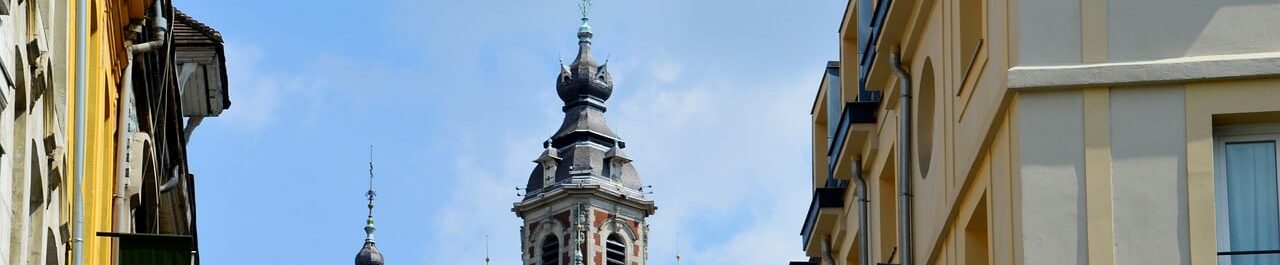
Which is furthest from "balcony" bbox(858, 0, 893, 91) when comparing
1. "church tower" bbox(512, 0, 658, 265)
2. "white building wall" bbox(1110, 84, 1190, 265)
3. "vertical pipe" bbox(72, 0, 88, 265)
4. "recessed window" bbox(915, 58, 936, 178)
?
"church tower" bbox(512, 0, 658, 265)

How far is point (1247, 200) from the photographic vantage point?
19.4 meters

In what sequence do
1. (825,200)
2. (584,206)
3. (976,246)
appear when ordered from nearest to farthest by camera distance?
1. (976,246)
2. (825,200)
3. (584,206)

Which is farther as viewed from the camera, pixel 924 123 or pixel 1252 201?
pixel 924 123

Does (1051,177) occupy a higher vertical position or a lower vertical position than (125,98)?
lower

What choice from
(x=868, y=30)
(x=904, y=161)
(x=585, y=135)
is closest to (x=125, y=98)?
(x=868, y=30)

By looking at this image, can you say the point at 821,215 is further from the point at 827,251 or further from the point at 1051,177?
the point at 1051,177

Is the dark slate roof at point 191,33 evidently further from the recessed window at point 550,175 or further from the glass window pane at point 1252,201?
the recessed window at point 550,175

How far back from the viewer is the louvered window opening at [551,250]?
14719 centimetres

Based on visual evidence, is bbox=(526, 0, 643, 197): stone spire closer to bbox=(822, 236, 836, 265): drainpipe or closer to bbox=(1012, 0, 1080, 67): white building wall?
bbox=(822, 236, 836, 265): drainpipe

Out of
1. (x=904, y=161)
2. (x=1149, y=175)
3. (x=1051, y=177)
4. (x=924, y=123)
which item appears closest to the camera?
(x=1149, y=175)

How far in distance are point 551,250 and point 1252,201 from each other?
128822mm

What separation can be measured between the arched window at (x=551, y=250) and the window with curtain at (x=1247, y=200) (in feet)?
417

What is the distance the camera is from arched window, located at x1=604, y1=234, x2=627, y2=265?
145875 mm

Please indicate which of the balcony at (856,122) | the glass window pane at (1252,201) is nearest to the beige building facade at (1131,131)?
the glass window pane at (1252,201)
